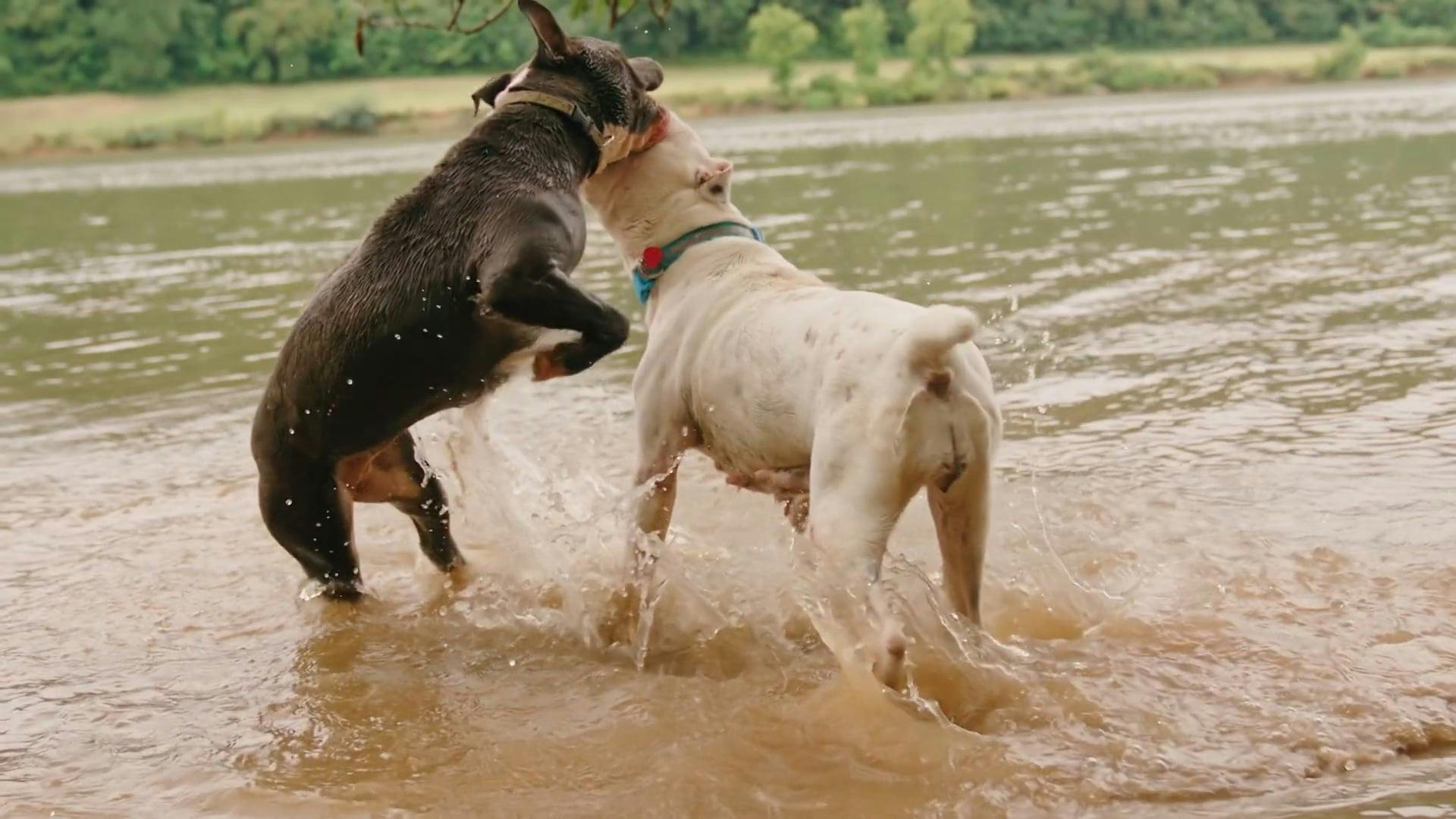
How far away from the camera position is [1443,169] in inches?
674

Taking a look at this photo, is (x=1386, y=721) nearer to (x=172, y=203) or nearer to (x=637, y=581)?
(x=637, y=581)

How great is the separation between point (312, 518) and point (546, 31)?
1833mm

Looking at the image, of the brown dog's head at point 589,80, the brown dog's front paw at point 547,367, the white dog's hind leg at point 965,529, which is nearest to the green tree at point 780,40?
the brown dog's head at point 589,80

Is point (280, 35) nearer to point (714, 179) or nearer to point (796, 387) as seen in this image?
point (714, 179)

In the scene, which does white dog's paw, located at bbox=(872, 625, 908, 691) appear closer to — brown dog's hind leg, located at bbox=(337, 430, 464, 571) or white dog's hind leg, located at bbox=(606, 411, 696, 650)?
white dog's hind leg, located at bbox=(606, 411, 696, 650)

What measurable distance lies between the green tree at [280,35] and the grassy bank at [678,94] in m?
1.22

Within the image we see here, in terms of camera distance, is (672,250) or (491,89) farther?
(491,89)

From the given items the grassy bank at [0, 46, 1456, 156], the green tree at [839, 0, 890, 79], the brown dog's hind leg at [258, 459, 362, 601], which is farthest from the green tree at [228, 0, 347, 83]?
the brown dog's hind leg at [258, 459, 362, 601]

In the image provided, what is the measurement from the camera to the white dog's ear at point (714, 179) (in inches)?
189

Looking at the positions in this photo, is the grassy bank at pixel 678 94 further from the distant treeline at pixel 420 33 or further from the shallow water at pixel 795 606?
the shallow water at pixel 795 606

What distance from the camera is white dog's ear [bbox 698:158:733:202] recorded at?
479 centimetres

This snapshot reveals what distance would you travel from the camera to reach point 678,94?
53594 millimetres

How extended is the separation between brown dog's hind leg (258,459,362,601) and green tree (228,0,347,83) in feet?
197

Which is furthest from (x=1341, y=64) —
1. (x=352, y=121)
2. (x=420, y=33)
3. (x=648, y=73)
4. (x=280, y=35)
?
(x=648, y=73)
